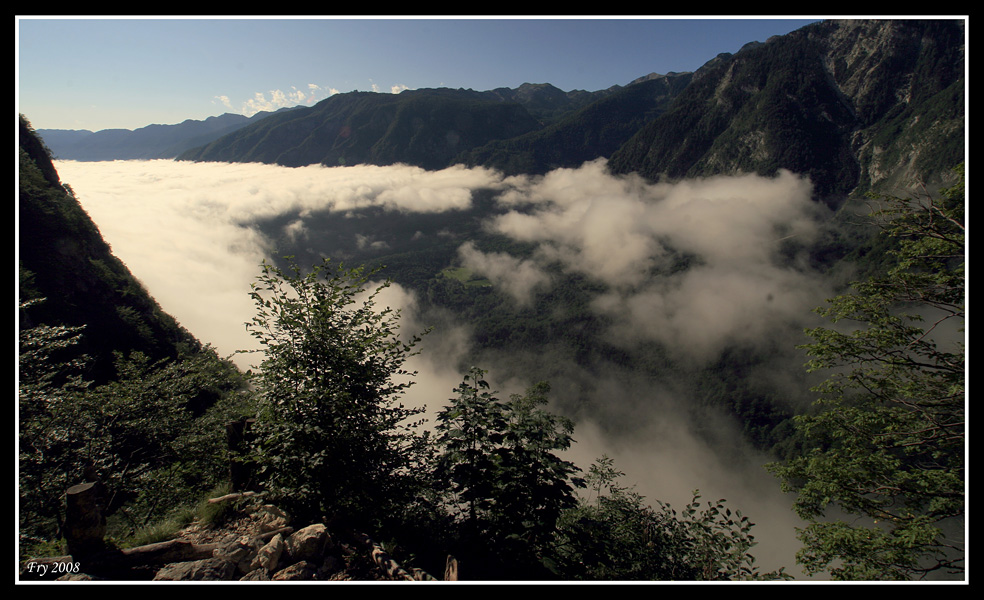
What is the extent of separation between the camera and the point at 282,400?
25.8ft

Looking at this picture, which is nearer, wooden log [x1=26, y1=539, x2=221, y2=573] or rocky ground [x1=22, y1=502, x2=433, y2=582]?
wooden log [x1=26, y1=539, x2=221, y2=573]

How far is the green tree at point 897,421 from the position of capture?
827 cm

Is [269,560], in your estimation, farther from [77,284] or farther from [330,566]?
[77,284]

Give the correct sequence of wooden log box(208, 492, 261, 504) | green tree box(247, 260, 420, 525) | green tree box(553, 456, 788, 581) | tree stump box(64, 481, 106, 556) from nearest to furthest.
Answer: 1. tree stump box(64, 481, 106, 556)
2. green tree box(247, 260, 420, 525)
3. wooden log box(208, 492, 261, 504)
4. green tree box(553, 456, 788, 581)

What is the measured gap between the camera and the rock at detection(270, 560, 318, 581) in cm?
725

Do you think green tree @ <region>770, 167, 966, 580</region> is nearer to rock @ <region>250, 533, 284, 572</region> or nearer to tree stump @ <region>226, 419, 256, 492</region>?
rock @ <region>250, 533, 284, 572</region>

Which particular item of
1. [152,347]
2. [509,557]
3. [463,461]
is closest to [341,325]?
[463,461]

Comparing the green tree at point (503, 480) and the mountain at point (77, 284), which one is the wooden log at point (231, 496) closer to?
the green tree at point (503, 480)

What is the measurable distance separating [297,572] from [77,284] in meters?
54.1

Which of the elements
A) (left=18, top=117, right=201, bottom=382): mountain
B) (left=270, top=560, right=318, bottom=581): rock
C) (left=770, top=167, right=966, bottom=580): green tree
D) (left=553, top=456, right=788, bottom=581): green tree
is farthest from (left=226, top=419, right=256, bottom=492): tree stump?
(left=18, top=117, right=201, bottom=382): mountain

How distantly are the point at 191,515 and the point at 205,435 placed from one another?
4388mm

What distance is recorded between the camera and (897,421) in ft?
30.4

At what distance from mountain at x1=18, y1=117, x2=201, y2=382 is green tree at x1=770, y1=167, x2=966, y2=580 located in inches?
1954
